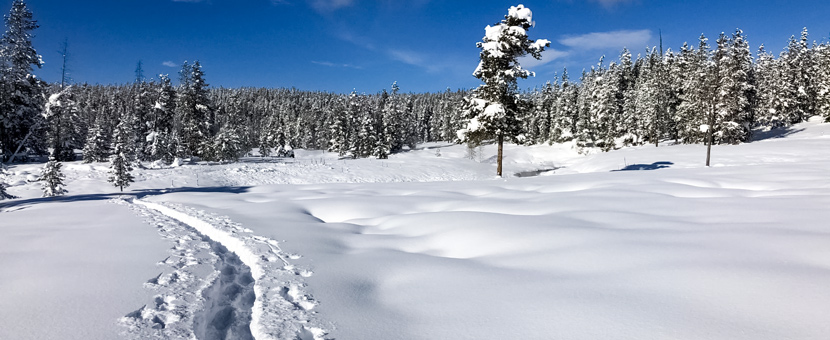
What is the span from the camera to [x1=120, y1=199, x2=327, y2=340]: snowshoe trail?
414cm

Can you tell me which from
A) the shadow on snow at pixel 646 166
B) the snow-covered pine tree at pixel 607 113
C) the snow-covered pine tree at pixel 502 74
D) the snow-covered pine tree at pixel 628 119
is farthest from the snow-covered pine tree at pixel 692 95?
the snow-covered pine tree at pixel 502 74

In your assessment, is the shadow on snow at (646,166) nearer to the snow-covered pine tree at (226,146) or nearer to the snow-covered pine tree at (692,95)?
the snow-covered pine tree at (692,95)

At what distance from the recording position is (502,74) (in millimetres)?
22016

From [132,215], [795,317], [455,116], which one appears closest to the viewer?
[795,317]

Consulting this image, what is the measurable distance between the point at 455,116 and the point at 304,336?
8809cm

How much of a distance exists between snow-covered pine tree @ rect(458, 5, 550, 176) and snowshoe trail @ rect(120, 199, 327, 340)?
1666cm

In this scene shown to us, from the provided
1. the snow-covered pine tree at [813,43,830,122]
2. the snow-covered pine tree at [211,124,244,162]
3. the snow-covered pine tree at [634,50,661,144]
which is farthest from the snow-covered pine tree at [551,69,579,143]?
the snow-covered pine tree at [211,124,244,162]

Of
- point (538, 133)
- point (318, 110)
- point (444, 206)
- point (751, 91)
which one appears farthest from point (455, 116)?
point (444, 206)

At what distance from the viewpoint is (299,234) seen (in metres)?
8.72

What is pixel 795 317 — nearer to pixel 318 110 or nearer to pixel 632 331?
pixel 632 331

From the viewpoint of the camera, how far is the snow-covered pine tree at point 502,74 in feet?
71.5

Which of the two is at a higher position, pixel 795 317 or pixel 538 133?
pixel 538 133

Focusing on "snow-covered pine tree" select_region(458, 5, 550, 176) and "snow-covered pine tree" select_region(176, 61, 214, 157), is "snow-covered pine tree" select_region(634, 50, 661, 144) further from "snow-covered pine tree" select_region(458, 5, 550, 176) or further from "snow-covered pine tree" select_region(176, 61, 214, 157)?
"snow-covered pine tree" select_region(176, 61, 214, 157)

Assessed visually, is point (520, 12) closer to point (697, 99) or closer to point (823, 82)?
point (697, 99)
